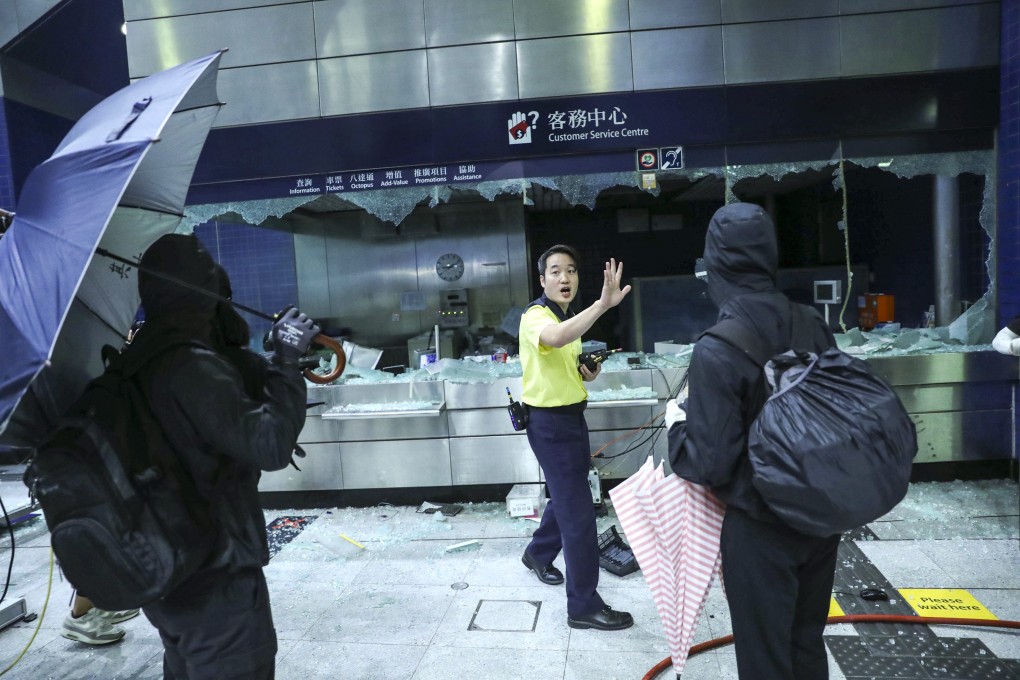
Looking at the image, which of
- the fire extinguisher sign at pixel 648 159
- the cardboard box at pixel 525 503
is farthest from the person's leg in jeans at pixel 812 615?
the fire extinguisher sign at pixel 648 159

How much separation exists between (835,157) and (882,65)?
0.83 meters

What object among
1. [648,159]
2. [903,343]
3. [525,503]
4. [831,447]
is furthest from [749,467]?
[903,343]

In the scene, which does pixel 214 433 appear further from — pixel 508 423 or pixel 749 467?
pixel 508 423

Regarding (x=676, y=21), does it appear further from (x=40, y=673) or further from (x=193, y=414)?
(x=40, y=673)

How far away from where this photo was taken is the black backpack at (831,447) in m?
1.65

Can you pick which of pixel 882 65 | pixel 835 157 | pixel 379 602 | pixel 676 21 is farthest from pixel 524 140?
pixel 379 602

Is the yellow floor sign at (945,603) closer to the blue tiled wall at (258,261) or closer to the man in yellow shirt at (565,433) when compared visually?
the man in yellow shirt at (565,433)

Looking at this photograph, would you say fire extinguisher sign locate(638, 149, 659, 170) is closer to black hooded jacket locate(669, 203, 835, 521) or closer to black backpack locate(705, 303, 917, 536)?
black hooded jacket locate(669, 203, 835, 521)

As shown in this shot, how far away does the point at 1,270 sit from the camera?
63.2 inches

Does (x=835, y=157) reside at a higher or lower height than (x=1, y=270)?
higher

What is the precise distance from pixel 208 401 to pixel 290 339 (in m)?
0.28

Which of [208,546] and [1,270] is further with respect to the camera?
[208,546]

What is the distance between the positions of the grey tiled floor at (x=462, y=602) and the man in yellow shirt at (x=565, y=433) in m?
0.20

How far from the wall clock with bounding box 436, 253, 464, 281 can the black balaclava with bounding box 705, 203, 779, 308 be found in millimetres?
6345
